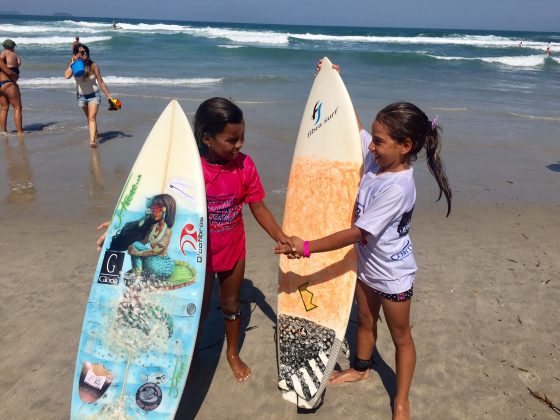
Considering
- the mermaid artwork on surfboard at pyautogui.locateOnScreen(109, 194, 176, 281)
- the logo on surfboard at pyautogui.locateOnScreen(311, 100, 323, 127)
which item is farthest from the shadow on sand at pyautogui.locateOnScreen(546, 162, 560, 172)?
the mermaid artwork on surfboard at pyautogui.locateOnScreen(109, 194, 176, 281)

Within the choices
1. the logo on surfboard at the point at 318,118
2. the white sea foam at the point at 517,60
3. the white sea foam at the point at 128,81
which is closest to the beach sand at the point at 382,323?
the logo on surfboard at the point at 318,118

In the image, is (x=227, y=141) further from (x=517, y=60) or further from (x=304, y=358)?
(x=517, y=60)

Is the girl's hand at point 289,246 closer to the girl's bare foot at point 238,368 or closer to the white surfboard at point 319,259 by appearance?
the white surfboard at point 319,259

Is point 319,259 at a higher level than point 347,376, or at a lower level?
higher

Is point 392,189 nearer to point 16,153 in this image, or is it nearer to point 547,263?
point 547,263

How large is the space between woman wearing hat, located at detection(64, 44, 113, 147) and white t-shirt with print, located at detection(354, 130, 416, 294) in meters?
6.14

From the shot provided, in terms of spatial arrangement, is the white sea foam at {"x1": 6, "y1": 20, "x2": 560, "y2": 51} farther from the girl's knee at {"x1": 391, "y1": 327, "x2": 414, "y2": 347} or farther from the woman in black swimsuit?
the girl's knee at {"x1": 391, "y1": 327, "x2": 414, "y2": 347}

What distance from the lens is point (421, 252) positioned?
445 centimetres

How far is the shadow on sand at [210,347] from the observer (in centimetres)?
270

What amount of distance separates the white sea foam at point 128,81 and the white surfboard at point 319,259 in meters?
11.9

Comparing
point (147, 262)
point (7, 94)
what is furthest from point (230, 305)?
point (7, 94)

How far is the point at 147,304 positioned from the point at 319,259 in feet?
3.78

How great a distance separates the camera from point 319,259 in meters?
3.13

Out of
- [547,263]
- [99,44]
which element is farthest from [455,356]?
[99,44]
